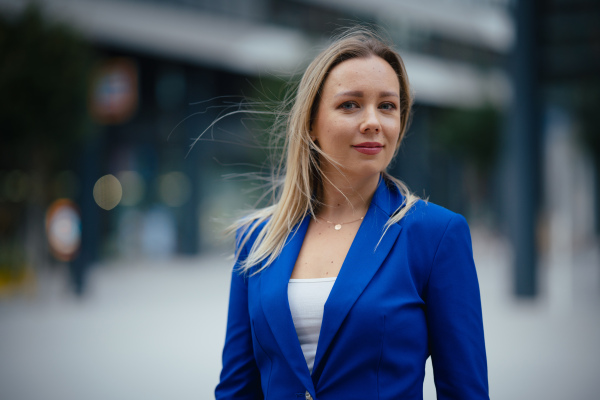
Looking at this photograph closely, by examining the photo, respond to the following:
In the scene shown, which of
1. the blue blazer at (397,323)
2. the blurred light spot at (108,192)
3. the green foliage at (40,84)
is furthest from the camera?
the blurred light spot at (108,192)

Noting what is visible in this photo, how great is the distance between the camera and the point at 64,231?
467 inches

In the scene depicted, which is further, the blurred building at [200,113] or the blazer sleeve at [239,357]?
the blurred building at [200,113]

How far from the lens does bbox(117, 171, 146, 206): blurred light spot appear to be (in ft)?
64.4

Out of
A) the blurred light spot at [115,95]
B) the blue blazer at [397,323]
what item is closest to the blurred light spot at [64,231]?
the blurred light spot at [115,95]

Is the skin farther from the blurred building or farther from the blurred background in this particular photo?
the blurred building

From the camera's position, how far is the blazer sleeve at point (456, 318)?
5.29ft

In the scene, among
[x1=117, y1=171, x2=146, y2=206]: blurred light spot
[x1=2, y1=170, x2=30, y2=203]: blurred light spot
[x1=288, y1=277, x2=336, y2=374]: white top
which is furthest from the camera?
[x1=117, y1=171, x2=146, y2=206]: blurred light spot

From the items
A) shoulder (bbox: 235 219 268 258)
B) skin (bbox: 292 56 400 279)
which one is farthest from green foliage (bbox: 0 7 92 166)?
skin (bbox: 292 56 400 279)

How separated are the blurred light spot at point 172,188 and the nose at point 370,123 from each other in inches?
731

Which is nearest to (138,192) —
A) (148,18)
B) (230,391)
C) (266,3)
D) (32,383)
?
(148,18)

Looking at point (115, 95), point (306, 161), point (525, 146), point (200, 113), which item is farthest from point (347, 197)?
point (200, 113)

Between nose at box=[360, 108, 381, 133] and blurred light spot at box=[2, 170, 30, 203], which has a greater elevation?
blurred light spot at box=[2, 170, 30, 203]

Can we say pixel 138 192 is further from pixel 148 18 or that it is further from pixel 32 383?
pixel 32 383

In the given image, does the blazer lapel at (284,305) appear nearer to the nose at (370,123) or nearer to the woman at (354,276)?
the woman at (354,276)
